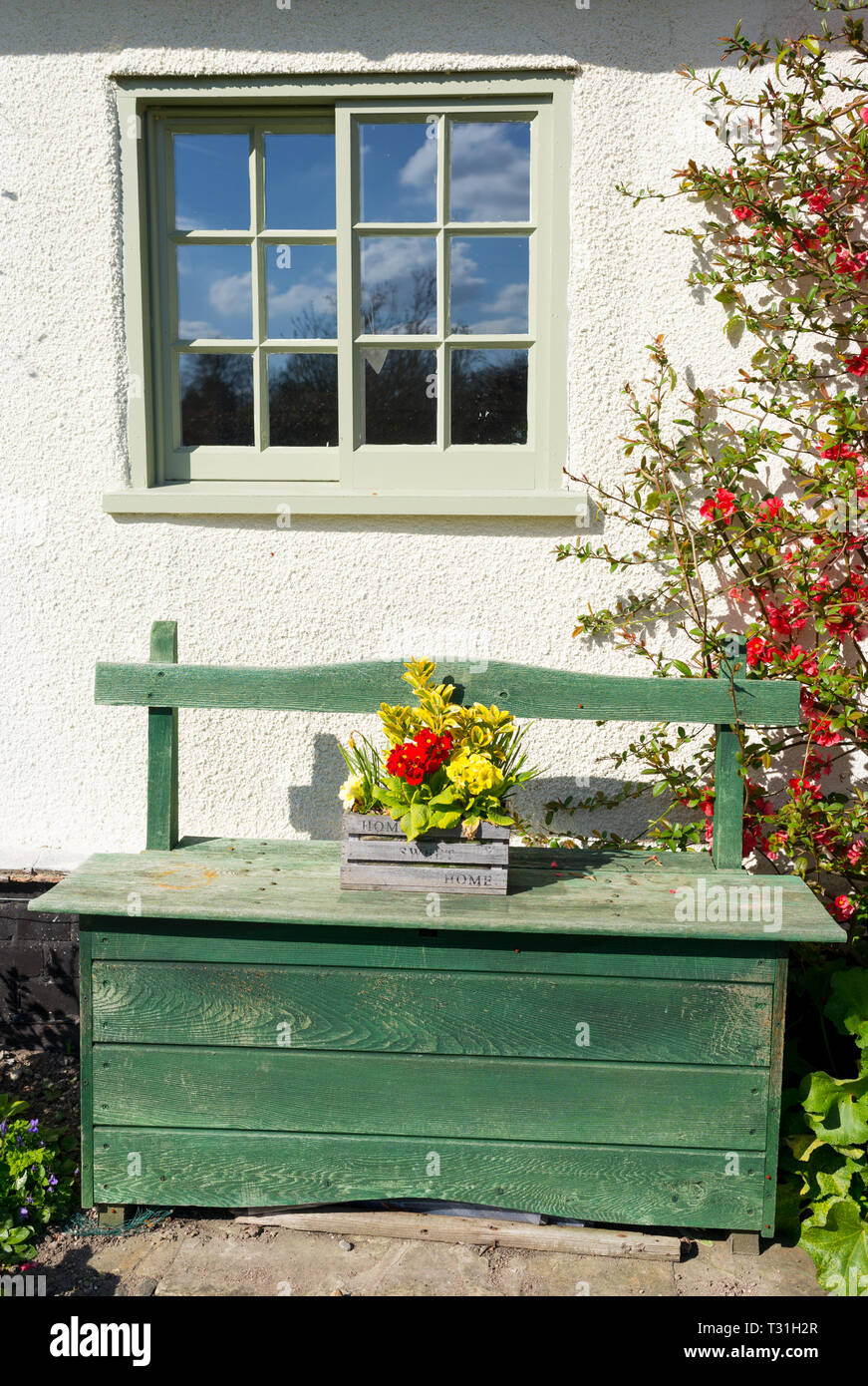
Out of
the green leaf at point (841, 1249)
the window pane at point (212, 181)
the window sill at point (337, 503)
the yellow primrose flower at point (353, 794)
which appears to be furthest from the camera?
the window pane at point (212, 181)

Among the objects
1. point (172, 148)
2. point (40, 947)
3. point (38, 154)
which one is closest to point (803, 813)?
point (40, 947)

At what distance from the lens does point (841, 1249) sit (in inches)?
108

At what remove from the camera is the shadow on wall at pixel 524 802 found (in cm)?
371

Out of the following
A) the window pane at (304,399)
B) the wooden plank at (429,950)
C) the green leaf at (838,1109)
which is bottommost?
the green leaf at (838,1109)

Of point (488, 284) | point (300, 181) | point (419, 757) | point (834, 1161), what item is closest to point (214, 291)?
point (300, 181)

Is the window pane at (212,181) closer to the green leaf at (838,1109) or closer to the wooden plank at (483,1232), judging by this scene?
the wooden plank at (483,1232)

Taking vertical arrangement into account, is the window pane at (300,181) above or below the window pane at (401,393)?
above

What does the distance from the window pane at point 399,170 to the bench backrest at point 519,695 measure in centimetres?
155

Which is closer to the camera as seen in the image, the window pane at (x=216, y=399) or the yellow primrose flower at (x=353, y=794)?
the yellow primrose flower at (x=353, y=794)

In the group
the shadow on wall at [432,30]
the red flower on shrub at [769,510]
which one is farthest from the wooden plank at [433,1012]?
the shadow on wall at [432,30]

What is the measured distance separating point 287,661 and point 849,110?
2.37 m

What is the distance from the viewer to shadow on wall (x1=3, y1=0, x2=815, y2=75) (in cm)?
344

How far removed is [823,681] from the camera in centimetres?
331

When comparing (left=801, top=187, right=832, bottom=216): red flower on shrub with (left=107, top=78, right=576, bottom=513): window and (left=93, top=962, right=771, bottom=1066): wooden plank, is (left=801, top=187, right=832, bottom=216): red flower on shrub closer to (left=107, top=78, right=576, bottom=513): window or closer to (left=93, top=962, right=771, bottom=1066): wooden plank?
(left=107, top=78, right=576, bottom=513): window
